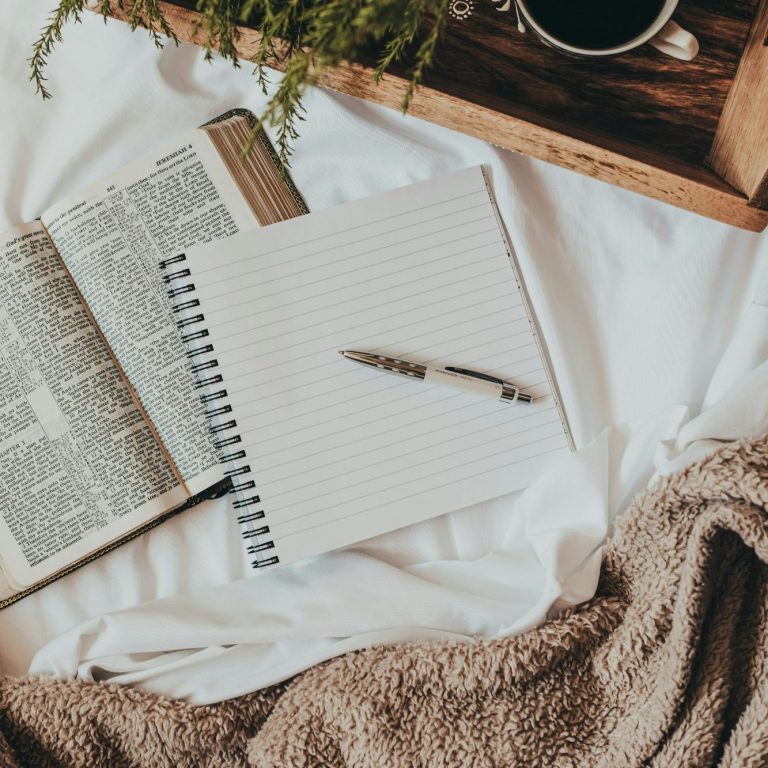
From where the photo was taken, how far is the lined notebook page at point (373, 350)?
0.68 metres

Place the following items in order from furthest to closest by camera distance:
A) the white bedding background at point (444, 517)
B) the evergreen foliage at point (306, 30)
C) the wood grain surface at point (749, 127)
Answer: the white bedding background at point (444, 517)
the wood grain surface at point (749, 127)
the evergreen foliage at point (306, 30)

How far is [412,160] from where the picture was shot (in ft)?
2.35

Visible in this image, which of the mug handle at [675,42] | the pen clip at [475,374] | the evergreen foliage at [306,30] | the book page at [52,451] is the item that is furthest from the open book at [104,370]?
the mug handle at [675,42]

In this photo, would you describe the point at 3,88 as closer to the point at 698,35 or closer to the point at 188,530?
the point at 188,530

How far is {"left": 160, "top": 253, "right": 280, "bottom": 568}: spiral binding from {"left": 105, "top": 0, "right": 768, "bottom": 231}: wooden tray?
211 mm

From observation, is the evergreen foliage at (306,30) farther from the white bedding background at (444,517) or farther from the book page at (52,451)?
the book page at (52,451)

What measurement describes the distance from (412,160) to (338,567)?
39cm

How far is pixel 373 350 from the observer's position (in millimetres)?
692

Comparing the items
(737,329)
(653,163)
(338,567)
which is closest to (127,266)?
(338,567)

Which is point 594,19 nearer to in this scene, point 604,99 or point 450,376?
point 604,99

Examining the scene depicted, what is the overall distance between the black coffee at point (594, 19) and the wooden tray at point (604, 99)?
5cm

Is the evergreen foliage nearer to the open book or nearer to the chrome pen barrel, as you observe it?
the open book

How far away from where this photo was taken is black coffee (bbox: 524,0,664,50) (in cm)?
55

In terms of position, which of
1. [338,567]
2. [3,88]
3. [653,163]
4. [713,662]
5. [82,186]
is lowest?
[713,662]
